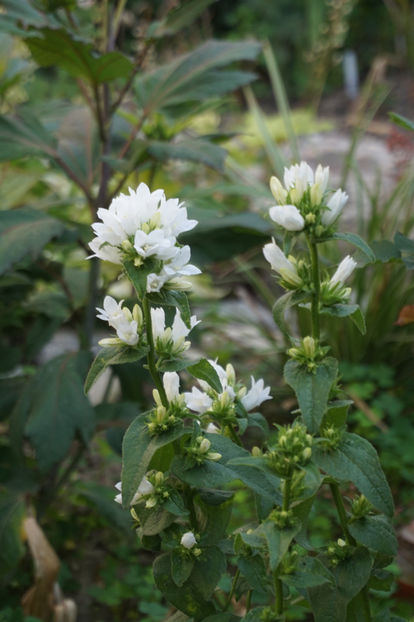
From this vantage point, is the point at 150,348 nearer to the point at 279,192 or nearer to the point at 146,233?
the point at 146,233

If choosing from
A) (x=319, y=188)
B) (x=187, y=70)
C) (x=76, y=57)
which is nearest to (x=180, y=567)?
(x=319, y=188)

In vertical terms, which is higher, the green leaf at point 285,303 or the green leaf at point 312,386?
the green leaf at point 285,303

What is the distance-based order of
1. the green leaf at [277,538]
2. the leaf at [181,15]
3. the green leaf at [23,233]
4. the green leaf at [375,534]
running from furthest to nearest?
1. the leaf at [181,15]
2. the green leaf at [23,233]
3. the green leaf at [375,534]
4. the green leaf at [277,538]

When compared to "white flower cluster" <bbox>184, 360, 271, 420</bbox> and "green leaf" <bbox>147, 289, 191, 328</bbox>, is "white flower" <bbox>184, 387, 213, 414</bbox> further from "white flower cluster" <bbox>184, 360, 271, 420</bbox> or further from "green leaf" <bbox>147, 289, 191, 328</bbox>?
"green leaf" <bbox>147, 289, 191, 328</bbox>

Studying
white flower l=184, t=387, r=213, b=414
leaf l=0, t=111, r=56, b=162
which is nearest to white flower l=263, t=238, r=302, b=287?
white flower l=184, t=387, r=213, b=414

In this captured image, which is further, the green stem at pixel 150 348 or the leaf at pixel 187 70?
the leaf at pixel 187 70

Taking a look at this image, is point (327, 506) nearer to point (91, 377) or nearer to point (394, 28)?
point (91, 377)

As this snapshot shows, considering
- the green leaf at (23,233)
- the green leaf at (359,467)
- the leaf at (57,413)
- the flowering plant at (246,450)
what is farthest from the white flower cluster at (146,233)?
the leaf at (57,413)

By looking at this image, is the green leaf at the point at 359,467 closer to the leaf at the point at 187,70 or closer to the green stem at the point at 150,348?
the green stem at the point at 150,348
